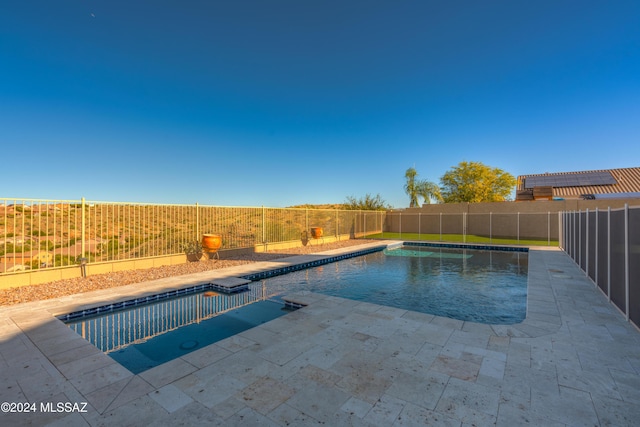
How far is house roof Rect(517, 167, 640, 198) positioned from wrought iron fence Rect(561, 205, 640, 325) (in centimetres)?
1871

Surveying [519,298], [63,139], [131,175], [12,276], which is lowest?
[519,298]

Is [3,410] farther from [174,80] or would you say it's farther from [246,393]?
[174,80]

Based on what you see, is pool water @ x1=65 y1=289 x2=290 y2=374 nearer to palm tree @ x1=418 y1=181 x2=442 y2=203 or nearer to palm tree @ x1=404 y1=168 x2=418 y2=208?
palm tree @ x1=404 y1=168 x2=418 y2=208

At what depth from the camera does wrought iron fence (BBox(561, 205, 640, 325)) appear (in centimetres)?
337

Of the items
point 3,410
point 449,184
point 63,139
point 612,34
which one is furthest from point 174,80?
point 449,184

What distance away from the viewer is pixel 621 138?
16234 mm

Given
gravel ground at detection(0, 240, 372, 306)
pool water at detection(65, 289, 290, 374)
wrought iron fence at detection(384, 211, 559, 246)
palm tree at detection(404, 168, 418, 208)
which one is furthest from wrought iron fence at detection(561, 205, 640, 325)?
palm tree at detection(404, 168, 418, 208)

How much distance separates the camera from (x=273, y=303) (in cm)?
488

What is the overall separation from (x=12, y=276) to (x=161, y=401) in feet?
17.3

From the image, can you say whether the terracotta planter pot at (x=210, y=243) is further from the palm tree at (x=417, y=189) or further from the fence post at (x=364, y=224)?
the palm tree at (x=417, y=189)

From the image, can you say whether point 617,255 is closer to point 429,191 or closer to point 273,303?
point 273,303

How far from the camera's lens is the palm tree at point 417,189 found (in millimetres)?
23672

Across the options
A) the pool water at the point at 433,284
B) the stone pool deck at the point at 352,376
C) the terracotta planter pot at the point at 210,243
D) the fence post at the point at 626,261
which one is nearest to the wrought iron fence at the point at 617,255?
the fence post at the point at 626,261

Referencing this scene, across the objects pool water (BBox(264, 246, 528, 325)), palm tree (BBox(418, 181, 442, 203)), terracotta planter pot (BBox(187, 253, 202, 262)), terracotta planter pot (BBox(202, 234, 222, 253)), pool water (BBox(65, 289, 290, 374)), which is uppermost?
palm tree (BBox(418, 181, 442, 203))
